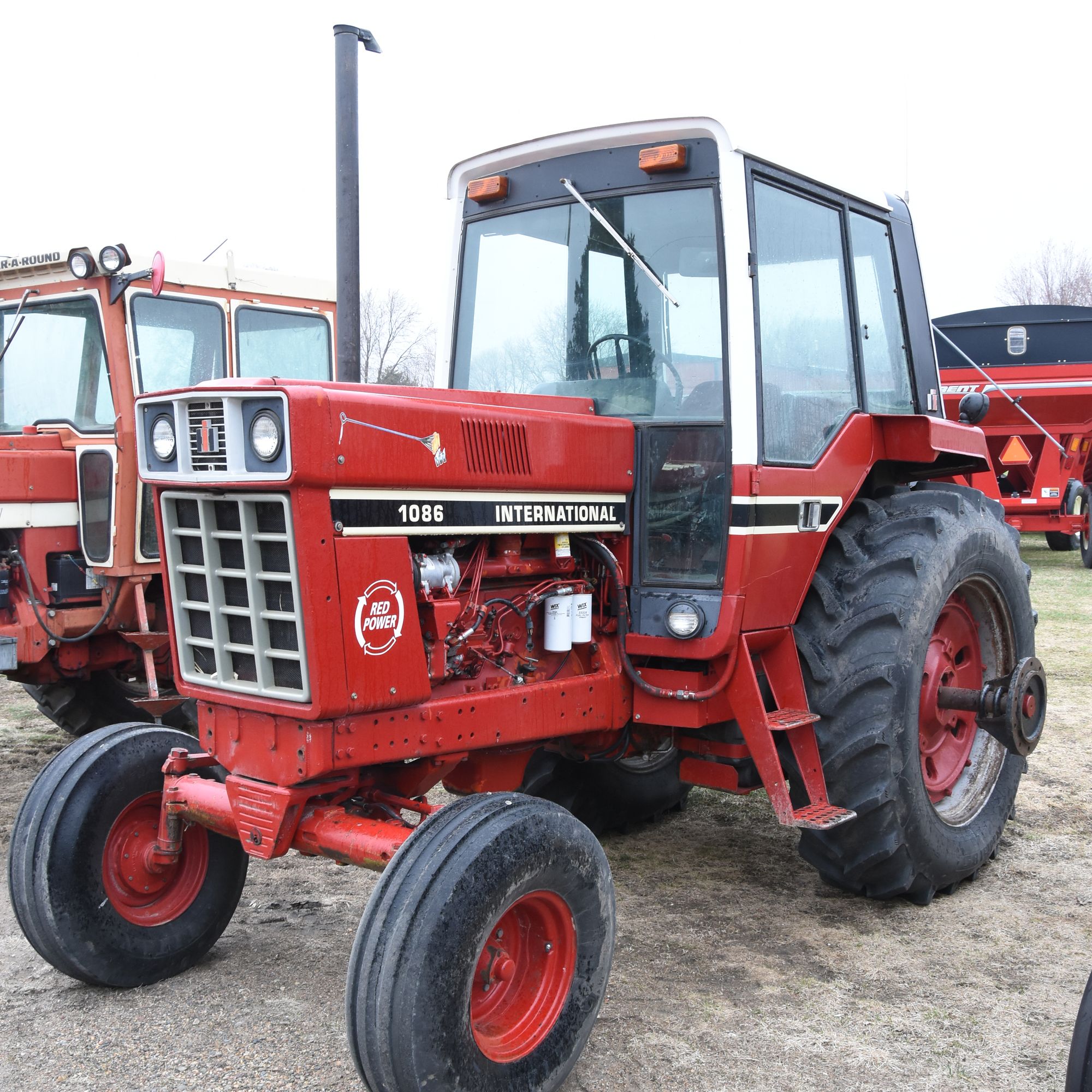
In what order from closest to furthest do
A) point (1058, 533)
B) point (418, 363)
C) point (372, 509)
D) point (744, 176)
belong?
point (372, 509) < point (744, 176) < point (1058, 533) < point (418, 363)

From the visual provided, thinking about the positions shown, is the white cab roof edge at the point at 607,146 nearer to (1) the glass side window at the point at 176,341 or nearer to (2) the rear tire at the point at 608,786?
(2) the rear tire at the point at 608,786

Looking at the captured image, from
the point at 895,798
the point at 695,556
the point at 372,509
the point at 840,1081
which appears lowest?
the point at 840,1081

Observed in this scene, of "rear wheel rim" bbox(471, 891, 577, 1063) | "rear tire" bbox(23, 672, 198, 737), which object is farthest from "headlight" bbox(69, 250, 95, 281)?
"rear wheel rim" bbox(471, 891, 577, 1063)

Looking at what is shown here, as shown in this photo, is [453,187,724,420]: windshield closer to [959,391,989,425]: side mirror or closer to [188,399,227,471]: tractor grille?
[188,399,227,471]: tractor grille

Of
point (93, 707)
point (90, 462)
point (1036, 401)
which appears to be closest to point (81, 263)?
point (90, 462)

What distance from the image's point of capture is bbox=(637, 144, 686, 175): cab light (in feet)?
11.7

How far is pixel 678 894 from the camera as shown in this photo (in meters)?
4.18

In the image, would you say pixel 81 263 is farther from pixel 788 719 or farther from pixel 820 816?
pixel 820 816

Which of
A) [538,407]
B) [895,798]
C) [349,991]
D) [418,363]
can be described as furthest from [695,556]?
[418,363]

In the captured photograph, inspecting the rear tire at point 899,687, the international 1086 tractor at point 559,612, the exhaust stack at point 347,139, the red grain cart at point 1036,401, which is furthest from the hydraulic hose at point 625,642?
the red grain cart at point 1036,401

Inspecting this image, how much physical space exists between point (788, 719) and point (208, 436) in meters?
1.96

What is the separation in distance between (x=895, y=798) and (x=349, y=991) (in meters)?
1.96

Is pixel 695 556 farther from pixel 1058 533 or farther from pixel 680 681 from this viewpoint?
pixel 1058 533

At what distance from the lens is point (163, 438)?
10.0 ft
